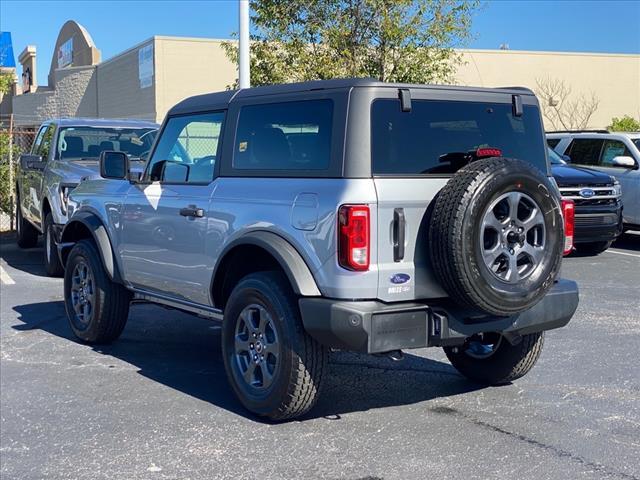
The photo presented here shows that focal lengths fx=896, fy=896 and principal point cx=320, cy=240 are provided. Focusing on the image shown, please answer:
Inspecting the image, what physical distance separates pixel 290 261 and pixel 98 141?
711 centimetres

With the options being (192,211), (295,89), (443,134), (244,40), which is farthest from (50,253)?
(443,134)

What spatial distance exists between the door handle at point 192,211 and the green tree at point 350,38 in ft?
30.5

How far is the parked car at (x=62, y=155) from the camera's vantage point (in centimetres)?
1083

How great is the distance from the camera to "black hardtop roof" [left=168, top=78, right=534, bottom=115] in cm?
518

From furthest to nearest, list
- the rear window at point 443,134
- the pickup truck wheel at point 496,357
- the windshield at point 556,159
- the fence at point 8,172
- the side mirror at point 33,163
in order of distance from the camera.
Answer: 1. the fence at point 8,172
2. the windshield at point 556,159
3. the side mirror at point 33,163
4. the pickup truck wheel at point 496,357
5. the rear window at point 443,134

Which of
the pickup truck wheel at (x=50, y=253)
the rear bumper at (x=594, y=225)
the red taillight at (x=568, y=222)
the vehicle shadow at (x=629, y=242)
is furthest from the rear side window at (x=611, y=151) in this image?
the red taillight at (x=568, y=222)

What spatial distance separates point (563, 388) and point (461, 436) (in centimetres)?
132

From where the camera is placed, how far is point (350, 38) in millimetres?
15391

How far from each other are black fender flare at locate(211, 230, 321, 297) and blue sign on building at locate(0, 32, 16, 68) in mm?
37445

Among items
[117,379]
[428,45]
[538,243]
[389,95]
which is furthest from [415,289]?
[428,45]

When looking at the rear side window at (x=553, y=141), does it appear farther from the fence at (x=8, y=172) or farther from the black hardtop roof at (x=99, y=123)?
the fence at (x=8, y=172)

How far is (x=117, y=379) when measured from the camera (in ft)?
21.4

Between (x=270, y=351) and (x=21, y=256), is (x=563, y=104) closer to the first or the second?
(x=21, y=256)

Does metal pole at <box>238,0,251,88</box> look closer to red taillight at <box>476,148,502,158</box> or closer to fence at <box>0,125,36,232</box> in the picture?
fence at <box>0,125,36,232</box>
